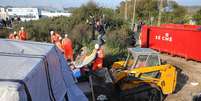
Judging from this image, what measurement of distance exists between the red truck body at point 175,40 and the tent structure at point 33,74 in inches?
591

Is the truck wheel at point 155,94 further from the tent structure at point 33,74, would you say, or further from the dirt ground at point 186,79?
the tent structure at point 33,74

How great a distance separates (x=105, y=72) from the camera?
40.7 ft

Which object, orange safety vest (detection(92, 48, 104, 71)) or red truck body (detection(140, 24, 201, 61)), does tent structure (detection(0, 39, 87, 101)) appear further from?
red truck body (detection(140, 24, 201, 61))

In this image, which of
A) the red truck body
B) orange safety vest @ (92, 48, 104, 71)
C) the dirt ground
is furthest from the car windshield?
the red truck body

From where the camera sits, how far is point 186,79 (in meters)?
16.5

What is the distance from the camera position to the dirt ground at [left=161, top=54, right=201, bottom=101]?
1370cm

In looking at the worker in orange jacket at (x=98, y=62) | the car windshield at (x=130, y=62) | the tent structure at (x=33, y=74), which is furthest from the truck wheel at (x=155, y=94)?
the tent structure at (x=33, y=74)

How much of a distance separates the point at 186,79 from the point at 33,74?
1324 cm

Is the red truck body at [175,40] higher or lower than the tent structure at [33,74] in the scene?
lower

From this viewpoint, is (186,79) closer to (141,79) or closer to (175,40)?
(141,79)

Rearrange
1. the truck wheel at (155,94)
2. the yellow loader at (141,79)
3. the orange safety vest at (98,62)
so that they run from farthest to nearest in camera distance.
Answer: the orange safety vest at (98,62), the truck wheel at (155,94), the yellow loader at (141,79)

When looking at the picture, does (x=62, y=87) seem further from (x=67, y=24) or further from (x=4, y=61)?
(x=67, y=24)

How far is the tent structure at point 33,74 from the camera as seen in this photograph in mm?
3422

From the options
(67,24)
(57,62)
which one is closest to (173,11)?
(67,24)
